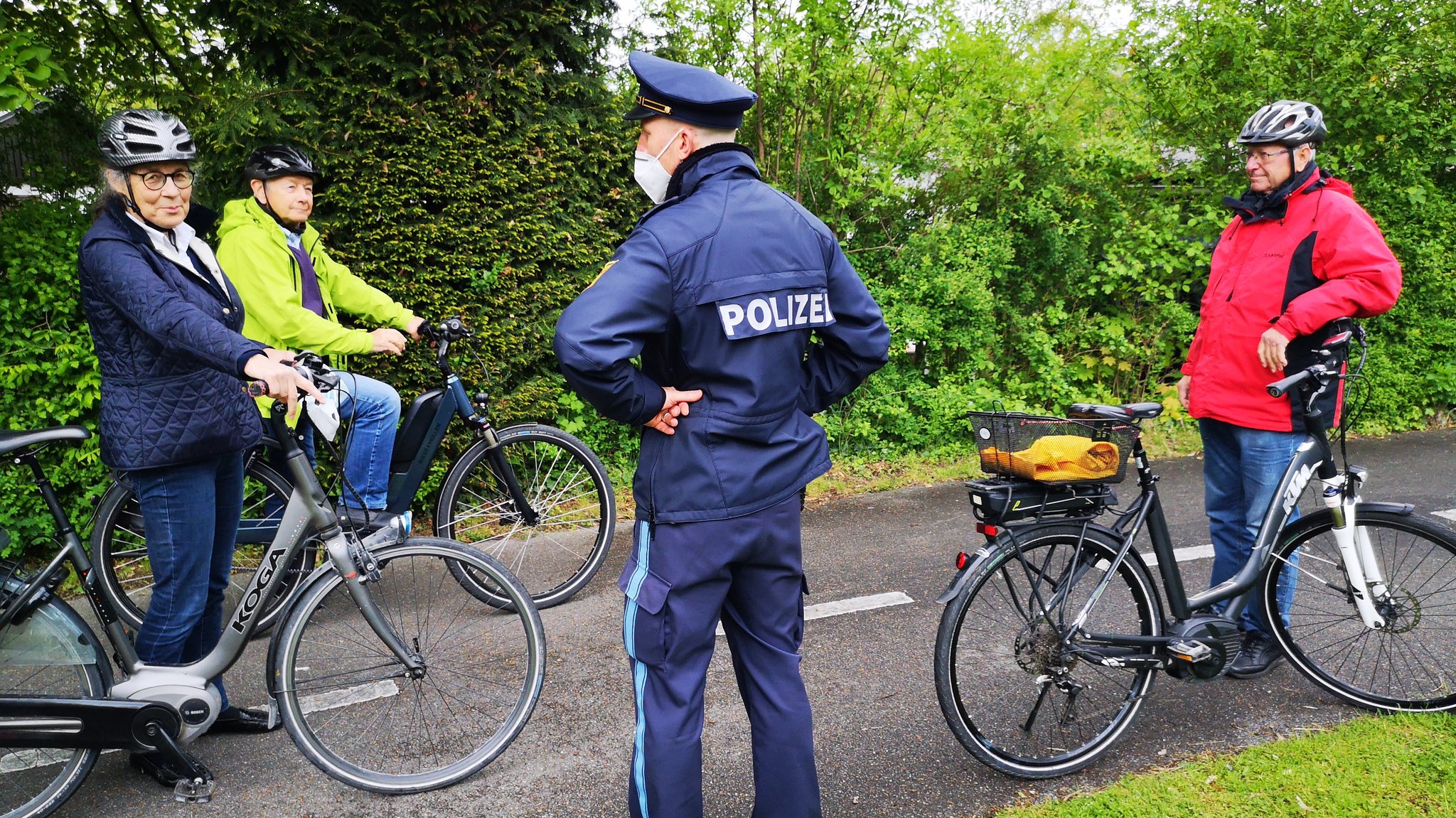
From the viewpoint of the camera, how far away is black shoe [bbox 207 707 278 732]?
3.38m

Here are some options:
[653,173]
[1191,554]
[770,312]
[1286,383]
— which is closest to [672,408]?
[770,312]

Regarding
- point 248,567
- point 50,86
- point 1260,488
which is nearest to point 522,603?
point 248,567

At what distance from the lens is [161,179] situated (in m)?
2.94

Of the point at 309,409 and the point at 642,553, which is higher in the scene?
the point at 309,409

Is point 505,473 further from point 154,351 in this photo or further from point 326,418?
point 154,351

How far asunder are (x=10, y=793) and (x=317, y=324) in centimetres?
202

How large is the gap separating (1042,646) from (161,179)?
3.22 meters

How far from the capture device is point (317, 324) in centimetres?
409

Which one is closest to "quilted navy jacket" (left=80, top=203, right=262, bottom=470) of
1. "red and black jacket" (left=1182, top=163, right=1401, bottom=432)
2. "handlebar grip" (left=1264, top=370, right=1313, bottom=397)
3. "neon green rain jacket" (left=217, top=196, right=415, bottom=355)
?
"neon green rain jacket" (left=217, top=196, right=415, bottom=355)

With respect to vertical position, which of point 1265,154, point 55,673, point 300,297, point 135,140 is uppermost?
point 135,140

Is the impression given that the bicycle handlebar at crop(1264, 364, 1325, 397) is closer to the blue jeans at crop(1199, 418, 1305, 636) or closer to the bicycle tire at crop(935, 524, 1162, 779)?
the blue jeans at crop(1199, 418, 1305, 636)

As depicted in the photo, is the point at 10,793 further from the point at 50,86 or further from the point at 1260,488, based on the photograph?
the point at 1260,488

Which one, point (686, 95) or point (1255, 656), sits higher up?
point (686, 95)

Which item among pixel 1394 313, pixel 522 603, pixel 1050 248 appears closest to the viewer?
pixel 522 603
